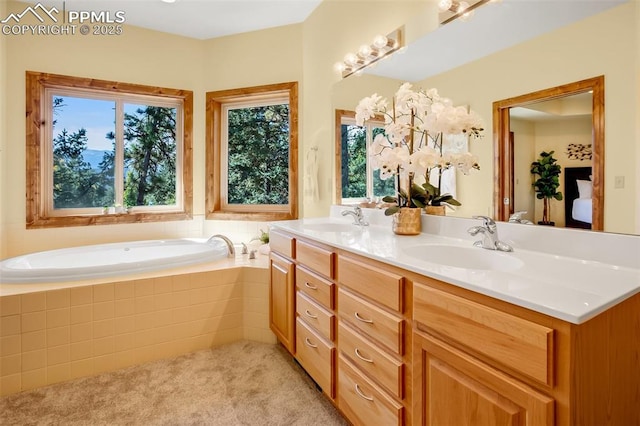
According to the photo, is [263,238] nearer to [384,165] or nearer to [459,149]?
[384,165]

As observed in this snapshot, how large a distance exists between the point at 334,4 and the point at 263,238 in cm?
201

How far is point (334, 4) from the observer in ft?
8.57

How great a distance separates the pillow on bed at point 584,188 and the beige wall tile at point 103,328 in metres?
2.41

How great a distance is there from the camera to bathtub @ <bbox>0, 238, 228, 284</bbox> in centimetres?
196

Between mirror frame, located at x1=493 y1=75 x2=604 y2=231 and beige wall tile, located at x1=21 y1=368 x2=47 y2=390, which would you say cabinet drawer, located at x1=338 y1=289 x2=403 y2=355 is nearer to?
mirror frame, located at x1=493 y1=75 x2=604 y2=231

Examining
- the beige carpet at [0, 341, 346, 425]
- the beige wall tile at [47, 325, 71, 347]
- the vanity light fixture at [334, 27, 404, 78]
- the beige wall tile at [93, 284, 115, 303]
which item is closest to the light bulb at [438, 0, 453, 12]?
the vanity light fixture at [334, 27, 404, 78]

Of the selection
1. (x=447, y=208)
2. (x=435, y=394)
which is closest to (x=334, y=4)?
(x=447, y=208)

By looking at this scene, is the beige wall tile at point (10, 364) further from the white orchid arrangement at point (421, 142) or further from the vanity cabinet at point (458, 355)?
the white orchid arrangement at point (421, 142)

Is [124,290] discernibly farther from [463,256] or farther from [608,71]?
[608,71]

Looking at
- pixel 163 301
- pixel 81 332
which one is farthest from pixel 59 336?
pixel 163 301

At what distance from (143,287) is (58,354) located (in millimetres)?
537

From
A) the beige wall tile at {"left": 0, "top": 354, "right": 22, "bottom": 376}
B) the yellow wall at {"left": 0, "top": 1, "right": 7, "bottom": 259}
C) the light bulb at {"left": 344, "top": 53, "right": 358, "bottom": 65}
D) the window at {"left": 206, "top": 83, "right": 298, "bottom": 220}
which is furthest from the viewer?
the window at {"left": 206, "top": 83, "right": 298, "bottom": 220}

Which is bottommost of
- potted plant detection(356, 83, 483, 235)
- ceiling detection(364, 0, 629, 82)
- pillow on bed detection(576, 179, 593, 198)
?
pillow on bed detection(576, 179, 593, 198)

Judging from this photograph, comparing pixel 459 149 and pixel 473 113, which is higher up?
pixel 473 113
